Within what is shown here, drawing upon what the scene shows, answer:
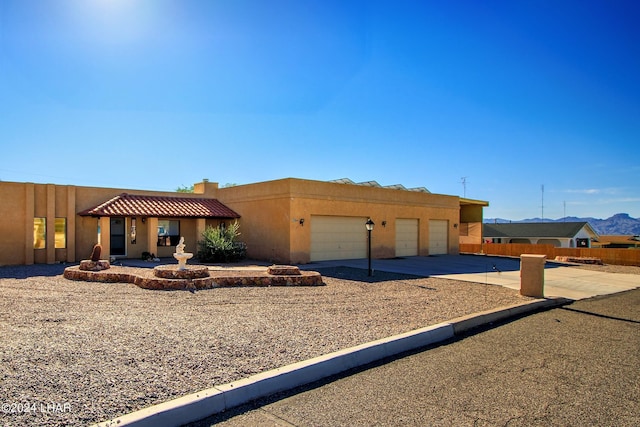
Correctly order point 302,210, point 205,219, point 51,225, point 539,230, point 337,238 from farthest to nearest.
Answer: point 539,230 → point 205,219 → point 337,238 → point 302,210 → point 51,225

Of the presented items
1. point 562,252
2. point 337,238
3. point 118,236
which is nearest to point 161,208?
point 118,236

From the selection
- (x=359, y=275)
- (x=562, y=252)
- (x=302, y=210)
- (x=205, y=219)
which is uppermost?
(x=302, y=210)

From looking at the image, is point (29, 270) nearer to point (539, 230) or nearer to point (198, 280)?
point (198, 280)

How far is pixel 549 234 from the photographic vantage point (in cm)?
4906

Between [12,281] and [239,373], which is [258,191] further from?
[239,373]

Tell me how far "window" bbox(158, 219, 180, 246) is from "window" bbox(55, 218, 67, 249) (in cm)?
411

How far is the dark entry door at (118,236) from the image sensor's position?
20.4 m

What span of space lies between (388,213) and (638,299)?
43.0 feet

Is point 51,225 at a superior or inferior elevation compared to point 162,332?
superior

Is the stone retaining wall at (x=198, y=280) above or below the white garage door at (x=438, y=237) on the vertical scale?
below

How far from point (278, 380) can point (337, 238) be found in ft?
54.3

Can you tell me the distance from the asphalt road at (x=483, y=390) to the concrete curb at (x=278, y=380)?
14 centimetres

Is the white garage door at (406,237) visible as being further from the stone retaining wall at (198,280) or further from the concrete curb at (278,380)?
the concrete curb at (278,380)

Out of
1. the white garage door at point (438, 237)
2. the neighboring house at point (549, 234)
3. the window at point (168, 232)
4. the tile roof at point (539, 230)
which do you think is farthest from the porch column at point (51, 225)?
the tile roof at point (539, 230)
